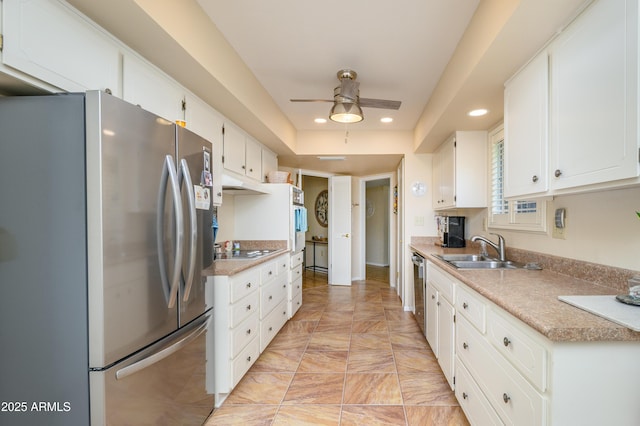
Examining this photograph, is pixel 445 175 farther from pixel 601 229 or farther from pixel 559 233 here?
pixel 601 229

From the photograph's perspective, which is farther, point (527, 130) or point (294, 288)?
point (294, 288)

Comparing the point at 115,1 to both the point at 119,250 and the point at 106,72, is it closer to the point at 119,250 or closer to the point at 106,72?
the point at 106,72

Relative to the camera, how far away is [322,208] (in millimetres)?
7090

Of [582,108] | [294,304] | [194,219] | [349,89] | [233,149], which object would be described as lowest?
[294,304]

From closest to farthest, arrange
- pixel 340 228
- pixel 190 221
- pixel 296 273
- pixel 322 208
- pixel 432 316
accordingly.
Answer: pixel 190 221, pixel 432 316, pixel 296 273, pixel 340 228, pixel 322 208

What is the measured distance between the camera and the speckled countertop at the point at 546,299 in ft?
3.09

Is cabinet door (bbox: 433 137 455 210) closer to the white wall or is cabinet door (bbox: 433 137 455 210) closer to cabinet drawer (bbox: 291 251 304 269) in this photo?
the white wall

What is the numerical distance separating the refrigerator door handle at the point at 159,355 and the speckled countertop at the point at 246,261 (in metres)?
0.33

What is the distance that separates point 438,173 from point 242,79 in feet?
8.56

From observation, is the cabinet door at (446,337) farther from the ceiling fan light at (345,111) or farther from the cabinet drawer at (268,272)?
the ceiling fan light at (345,111)

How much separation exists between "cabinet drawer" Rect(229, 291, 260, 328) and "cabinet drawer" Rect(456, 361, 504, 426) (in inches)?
59.1

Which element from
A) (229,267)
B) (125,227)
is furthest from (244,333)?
(125,227)

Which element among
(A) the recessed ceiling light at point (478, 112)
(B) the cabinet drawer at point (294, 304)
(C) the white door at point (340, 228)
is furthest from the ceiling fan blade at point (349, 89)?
(C) the white door at point (340, 228)

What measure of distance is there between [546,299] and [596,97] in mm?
847
